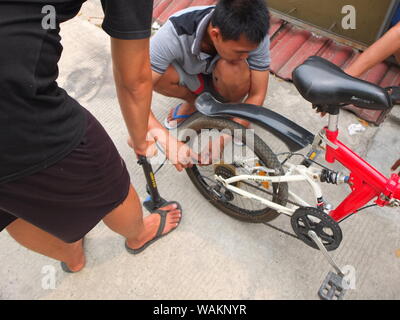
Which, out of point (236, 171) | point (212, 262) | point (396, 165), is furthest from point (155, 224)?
point (396, 165)

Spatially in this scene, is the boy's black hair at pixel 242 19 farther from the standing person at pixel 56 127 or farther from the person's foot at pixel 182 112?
the person's foot at pixel 182 112

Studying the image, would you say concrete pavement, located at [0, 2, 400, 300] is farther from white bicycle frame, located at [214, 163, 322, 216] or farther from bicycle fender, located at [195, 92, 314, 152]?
bicycle fender, located at [195, 92, 314, 152]

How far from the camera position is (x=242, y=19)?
5.26 ft

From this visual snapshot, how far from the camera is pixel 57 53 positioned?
94cm

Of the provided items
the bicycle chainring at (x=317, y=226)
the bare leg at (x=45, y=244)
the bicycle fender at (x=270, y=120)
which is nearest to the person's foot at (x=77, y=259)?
the bare leg at (x=45, y=244)

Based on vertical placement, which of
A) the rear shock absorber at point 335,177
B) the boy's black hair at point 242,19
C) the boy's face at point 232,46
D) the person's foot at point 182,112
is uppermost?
the boy's black hair at point 242,19

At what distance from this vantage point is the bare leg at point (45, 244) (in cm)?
150

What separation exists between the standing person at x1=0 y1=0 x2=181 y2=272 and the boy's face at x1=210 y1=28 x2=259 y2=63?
2.00ft

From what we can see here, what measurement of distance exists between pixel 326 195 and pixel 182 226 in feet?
3.10

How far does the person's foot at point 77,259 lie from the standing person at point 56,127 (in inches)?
12.7

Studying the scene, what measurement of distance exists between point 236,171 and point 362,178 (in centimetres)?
70

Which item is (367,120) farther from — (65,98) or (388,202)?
(65,98)

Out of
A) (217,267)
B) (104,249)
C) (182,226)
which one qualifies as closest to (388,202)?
(217,267)

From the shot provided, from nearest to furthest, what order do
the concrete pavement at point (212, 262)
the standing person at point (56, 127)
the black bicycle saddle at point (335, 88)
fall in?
the standing person at point (56, 127)
the black bicycle saddle at point (335, 88)
the concrete pavement at point (212, 262)
